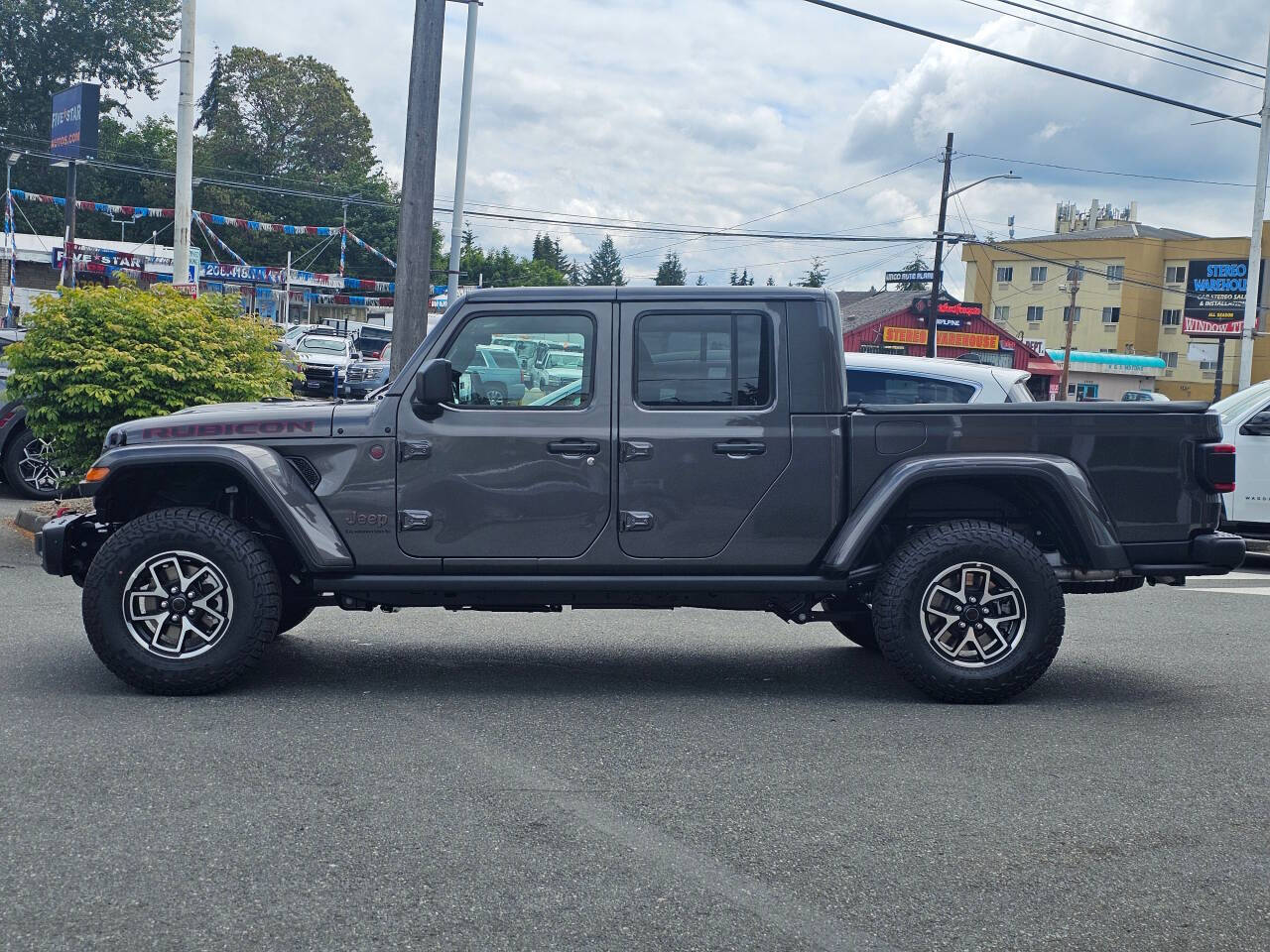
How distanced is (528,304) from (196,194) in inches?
2925

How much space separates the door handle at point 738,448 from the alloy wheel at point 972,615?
1.02 meters

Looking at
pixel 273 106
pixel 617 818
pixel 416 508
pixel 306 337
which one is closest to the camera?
pixel 617 818

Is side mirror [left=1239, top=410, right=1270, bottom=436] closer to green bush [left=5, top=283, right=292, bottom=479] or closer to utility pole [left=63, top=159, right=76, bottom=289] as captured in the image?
green bush [left=5, top=283, right=292, bottom=479]

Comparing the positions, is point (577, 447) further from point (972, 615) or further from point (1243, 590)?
point (1243, 590)

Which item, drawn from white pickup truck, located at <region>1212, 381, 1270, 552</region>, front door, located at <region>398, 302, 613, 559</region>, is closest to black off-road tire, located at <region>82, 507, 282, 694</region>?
front door, located at <region>398, 302, 613, 559</region>

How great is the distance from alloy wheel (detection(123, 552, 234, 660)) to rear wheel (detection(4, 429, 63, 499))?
773 cm

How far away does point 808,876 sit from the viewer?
4031 mm

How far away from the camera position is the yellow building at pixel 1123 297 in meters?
80.4

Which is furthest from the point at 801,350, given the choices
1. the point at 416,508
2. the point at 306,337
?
the point at 306,337

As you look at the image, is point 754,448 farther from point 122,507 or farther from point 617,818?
point 122,507

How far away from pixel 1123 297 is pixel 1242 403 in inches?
2934

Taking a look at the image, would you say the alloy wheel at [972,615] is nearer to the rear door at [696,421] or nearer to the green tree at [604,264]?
the rear door at [696,421]

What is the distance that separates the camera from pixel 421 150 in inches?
496

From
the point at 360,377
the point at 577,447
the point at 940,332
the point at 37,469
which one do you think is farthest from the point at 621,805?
the point at 940,332
